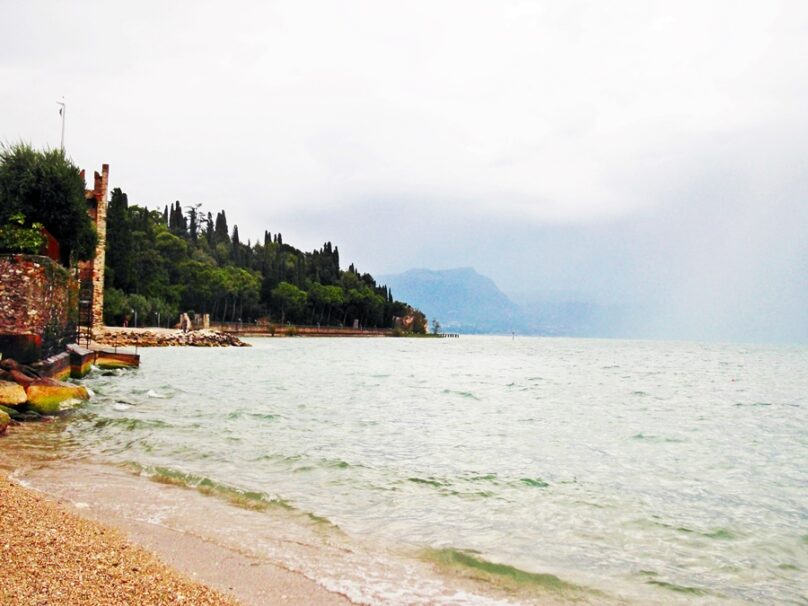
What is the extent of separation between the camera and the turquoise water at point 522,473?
23.8 ft

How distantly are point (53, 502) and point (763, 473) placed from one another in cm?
1270

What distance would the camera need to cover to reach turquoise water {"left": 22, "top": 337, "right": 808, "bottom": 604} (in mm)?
7254

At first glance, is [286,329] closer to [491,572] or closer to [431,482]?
[431,482]

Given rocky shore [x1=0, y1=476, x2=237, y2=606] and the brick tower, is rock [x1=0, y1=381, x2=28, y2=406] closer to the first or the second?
rocky shore [x1=0, y1=476, x2=237, y2=606]

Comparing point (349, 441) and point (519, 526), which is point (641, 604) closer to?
point (519, 526)

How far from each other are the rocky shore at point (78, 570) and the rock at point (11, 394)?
30.5 ft

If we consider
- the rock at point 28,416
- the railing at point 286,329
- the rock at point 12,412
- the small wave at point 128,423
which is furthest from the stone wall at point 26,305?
the railing at point 286,329

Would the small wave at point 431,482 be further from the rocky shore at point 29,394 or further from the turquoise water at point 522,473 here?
the rocky shore at point 29,394

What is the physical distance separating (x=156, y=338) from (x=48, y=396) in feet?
182

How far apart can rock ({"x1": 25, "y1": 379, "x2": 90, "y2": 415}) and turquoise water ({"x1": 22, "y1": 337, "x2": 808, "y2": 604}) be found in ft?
2.13

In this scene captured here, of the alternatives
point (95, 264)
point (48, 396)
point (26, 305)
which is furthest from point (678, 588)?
point (95, 264)

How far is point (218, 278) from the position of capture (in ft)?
350

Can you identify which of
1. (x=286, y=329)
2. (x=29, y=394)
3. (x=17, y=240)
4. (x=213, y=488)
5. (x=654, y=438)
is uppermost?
(x=17, y=240)

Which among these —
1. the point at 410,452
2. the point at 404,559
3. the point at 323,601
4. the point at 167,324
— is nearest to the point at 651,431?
the point at 410,452
